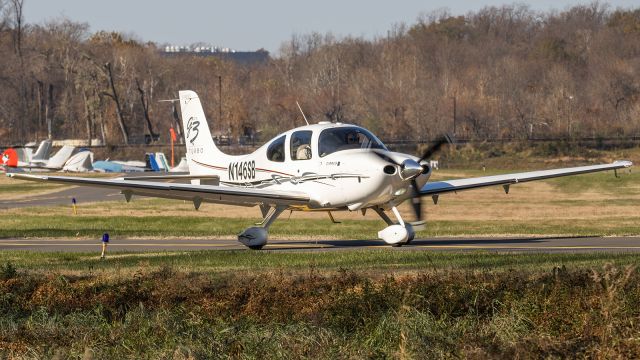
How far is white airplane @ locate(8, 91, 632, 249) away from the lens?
80.2ft

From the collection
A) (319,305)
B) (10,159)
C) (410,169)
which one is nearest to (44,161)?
(10,159)

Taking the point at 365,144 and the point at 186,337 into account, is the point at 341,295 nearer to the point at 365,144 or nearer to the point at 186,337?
the point at 186,337

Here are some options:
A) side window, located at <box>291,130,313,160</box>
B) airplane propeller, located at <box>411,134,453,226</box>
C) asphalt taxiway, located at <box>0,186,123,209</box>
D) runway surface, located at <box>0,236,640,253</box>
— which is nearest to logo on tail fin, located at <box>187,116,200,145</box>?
runway surface, located at <box>0,236,640,253</box>

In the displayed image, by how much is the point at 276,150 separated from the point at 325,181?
1.91 metres

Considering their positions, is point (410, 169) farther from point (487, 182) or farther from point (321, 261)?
point (487, 182)

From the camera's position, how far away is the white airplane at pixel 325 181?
24.5 meters

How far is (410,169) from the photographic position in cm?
2403

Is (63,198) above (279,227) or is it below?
below

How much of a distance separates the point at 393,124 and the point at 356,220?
74451mm

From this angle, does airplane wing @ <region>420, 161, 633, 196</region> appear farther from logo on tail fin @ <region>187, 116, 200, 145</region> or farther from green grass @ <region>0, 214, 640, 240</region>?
logo on tail fin @ <region>187, 116, 200, 145</region>

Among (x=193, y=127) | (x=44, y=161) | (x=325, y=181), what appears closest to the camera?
(x=325, y=181)

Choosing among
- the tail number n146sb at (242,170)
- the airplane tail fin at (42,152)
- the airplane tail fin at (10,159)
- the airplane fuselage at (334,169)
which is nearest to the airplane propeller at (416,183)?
the airplane fuselage at (334,169)

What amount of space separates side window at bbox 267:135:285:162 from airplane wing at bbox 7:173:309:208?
86cm

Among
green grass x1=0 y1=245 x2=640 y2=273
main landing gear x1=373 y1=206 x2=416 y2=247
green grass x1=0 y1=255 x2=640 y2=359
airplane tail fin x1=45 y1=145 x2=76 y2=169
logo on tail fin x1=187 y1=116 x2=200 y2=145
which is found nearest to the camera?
green grass x1=0 y1=255 x2=640 y2=359
